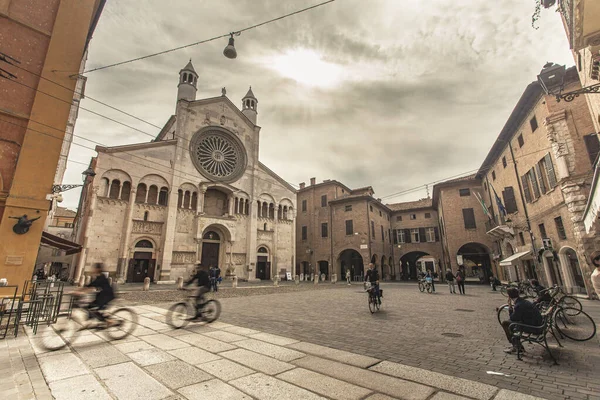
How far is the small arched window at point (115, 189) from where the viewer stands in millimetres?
22250

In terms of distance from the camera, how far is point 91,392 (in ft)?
10.2

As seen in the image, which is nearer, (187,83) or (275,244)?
(187,83)

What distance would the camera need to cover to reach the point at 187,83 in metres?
30.2

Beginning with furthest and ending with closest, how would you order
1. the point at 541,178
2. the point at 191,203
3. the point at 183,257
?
1. the point at 191,203
2. the point at 183,257
3. the point at 541,178

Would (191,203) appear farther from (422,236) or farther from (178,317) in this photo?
(422,236)

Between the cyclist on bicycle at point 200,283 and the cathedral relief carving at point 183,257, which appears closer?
the cyclist on bicycle at point 200,283

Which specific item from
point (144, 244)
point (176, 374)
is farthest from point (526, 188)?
point (144, 244)

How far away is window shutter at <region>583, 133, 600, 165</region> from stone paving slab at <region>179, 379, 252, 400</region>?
17.1m

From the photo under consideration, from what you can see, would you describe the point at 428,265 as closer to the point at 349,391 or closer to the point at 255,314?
the point at 255,314

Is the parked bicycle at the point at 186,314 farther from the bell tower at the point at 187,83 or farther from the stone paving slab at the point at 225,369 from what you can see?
the bell tower at the point at 187,83

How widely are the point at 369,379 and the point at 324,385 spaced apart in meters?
0.63

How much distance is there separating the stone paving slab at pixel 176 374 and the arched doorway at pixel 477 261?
1190 inches

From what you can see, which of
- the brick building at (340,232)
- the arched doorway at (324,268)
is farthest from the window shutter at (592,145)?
the arched doorway at (324,268)

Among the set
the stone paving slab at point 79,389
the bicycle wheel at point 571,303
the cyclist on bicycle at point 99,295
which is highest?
the cyclist on bicycle at point 99,295
